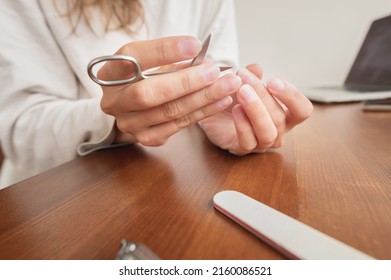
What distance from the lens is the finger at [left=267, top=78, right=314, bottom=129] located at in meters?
0.29

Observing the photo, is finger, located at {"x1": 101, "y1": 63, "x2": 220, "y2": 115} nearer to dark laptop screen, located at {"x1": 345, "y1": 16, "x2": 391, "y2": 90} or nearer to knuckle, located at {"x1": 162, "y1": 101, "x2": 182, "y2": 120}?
knuckle, located at {"x1": 162, "y1": 101, "x2": 182, "y2": 120}

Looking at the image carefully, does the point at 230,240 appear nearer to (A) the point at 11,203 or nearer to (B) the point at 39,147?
(A) the point at 11,203

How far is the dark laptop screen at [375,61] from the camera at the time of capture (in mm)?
771

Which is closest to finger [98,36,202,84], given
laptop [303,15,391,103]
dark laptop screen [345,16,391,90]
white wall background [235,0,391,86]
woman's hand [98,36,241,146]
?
woman's hand [98,36,241,146]

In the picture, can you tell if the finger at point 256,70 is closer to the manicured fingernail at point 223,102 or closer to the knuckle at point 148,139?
the manicured fingernail at point 223,102

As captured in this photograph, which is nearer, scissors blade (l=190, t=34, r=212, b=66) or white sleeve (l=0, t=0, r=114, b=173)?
scissors blade (l=190, t=34, r=212, b=66)

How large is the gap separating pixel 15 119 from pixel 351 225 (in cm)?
54

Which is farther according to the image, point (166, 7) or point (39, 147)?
point (166, 7)

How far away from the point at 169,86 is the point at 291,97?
0.16 m

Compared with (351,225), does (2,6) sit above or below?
above

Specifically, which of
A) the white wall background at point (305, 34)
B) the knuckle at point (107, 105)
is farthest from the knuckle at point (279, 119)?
the white wall background at point (305, 34)
